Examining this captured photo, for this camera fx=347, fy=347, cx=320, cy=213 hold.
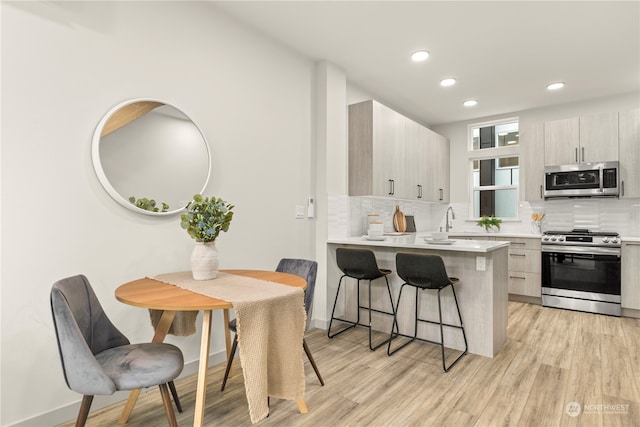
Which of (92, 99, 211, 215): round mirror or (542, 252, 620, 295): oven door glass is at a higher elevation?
(92, 99, 211, 215): round mirror

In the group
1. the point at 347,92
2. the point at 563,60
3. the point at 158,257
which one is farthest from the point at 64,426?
the point at 563,60

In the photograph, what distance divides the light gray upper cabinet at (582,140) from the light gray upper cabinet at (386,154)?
157 centimetres

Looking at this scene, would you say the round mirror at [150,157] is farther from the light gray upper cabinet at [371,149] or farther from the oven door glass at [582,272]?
the oven door glass at [582,272]

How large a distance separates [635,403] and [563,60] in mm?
3128

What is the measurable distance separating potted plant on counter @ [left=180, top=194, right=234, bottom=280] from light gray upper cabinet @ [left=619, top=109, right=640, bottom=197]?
476 centimetres

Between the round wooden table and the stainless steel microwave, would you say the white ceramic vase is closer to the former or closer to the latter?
the round wooden table

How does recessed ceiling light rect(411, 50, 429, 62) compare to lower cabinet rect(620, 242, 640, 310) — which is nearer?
recessed ceiling light rect(411, 50, 429, 62)

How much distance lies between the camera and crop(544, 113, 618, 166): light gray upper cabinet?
4.27 metres

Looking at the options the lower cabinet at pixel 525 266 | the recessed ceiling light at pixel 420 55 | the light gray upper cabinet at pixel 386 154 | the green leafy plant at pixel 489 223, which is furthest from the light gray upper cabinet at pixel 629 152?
the recessed ceiling light at pixel 420 55

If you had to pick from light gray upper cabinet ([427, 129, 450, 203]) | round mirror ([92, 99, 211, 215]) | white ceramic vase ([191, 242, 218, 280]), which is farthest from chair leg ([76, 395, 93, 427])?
light gray upper cabinet ([427, 129, 450, 203])

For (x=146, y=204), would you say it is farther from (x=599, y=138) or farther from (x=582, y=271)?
(x=599, y=138)

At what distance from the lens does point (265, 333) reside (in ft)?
5.60

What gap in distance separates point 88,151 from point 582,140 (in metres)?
5.31

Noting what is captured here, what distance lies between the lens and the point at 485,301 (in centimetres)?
287
